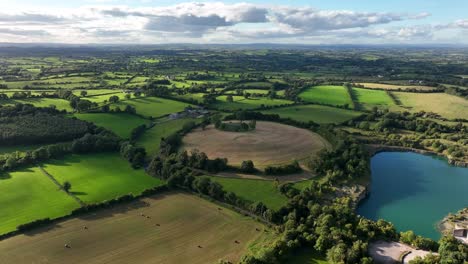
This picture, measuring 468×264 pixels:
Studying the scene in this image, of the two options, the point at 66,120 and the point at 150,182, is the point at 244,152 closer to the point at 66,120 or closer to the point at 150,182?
the point at 150,182

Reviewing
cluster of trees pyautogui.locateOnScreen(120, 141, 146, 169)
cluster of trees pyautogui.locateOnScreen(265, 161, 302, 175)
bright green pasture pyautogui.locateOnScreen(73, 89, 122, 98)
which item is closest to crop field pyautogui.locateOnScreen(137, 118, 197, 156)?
cluster of trees pyautogui.locateOnScreen(120, 141, 146, 169)

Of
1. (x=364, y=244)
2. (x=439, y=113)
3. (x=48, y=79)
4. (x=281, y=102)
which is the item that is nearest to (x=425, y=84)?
(x=439, y=113)

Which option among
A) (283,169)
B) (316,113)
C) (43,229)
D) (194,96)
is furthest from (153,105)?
(43,229)

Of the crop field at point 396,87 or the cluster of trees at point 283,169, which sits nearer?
the cluster of trees at point 283,169

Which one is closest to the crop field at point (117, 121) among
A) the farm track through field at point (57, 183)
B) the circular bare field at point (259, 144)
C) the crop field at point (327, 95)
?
the circular bare field at point (259, 144)

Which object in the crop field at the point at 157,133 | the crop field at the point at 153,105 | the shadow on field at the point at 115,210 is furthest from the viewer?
the crop field at the point at 153,105

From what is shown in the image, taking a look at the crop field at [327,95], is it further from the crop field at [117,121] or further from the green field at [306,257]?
the green field at [306,257]

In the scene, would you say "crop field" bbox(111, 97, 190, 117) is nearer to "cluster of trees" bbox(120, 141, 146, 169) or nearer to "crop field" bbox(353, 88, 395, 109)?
"cluster of trees" bbox(120, 141, 146, 169)
